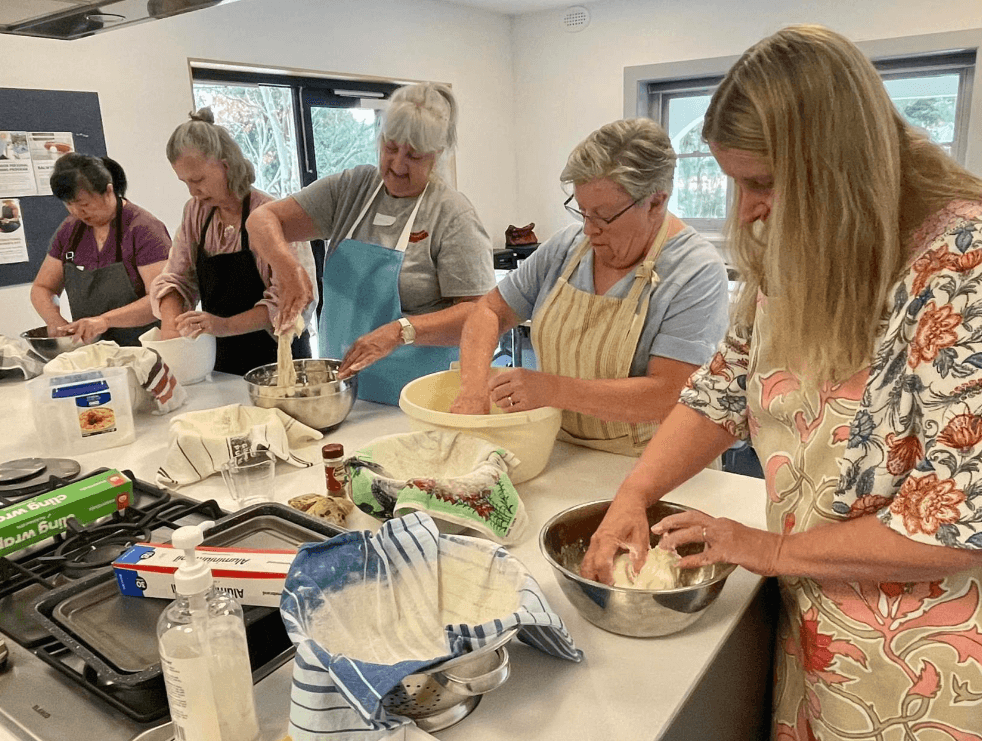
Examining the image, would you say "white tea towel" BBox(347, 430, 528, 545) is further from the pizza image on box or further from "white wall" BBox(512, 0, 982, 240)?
"white wall" BBox(512, 0, 982, 240)

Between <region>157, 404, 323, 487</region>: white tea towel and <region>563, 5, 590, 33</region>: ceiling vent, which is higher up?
<region>563, 5, 590, 33</region>: ceiling vent

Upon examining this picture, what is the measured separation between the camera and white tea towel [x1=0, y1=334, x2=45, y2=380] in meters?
2.29

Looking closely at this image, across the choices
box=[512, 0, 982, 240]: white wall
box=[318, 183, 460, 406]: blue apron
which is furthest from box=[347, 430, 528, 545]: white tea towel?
box=[512, 0, 982, 240]: white wall

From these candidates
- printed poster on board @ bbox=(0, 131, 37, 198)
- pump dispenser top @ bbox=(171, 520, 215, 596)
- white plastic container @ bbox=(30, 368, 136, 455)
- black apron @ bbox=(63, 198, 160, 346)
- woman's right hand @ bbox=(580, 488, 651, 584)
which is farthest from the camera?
printed poster on board @ bbox=(0, 131, 37, 198)

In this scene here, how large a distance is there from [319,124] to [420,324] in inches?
122

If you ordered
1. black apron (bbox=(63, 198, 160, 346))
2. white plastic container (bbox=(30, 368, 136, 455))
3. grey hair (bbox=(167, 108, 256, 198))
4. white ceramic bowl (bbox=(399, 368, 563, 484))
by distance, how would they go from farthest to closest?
black apron (bbox=(63, 198, 160, 346)) < grey hair (bbox=(167, 108, 256, 198)) < white plastic container (bbox=(30, 368, 136, 455)) < white ceramic bowl (bbox=(399, 368, 563, 484))

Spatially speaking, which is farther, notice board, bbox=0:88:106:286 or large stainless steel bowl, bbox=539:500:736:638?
notice board, bbox=0:88:106:286

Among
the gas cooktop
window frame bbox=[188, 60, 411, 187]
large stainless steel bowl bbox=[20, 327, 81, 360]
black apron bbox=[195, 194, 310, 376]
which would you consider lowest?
the gas cooktop

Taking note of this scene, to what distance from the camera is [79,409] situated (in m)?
1.65

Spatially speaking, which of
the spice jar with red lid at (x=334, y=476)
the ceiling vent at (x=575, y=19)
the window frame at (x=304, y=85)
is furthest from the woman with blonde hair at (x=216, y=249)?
the ceiling vent at (x=575, y=19)

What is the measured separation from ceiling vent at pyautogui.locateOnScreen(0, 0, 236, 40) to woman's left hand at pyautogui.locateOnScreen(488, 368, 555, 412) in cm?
106

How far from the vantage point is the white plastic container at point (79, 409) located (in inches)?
64.7

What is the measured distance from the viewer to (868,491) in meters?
0.88

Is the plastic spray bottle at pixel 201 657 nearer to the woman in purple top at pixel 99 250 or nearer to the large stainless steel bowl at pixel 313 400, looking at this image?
the large stainless steel bowl at pixel 313 400
